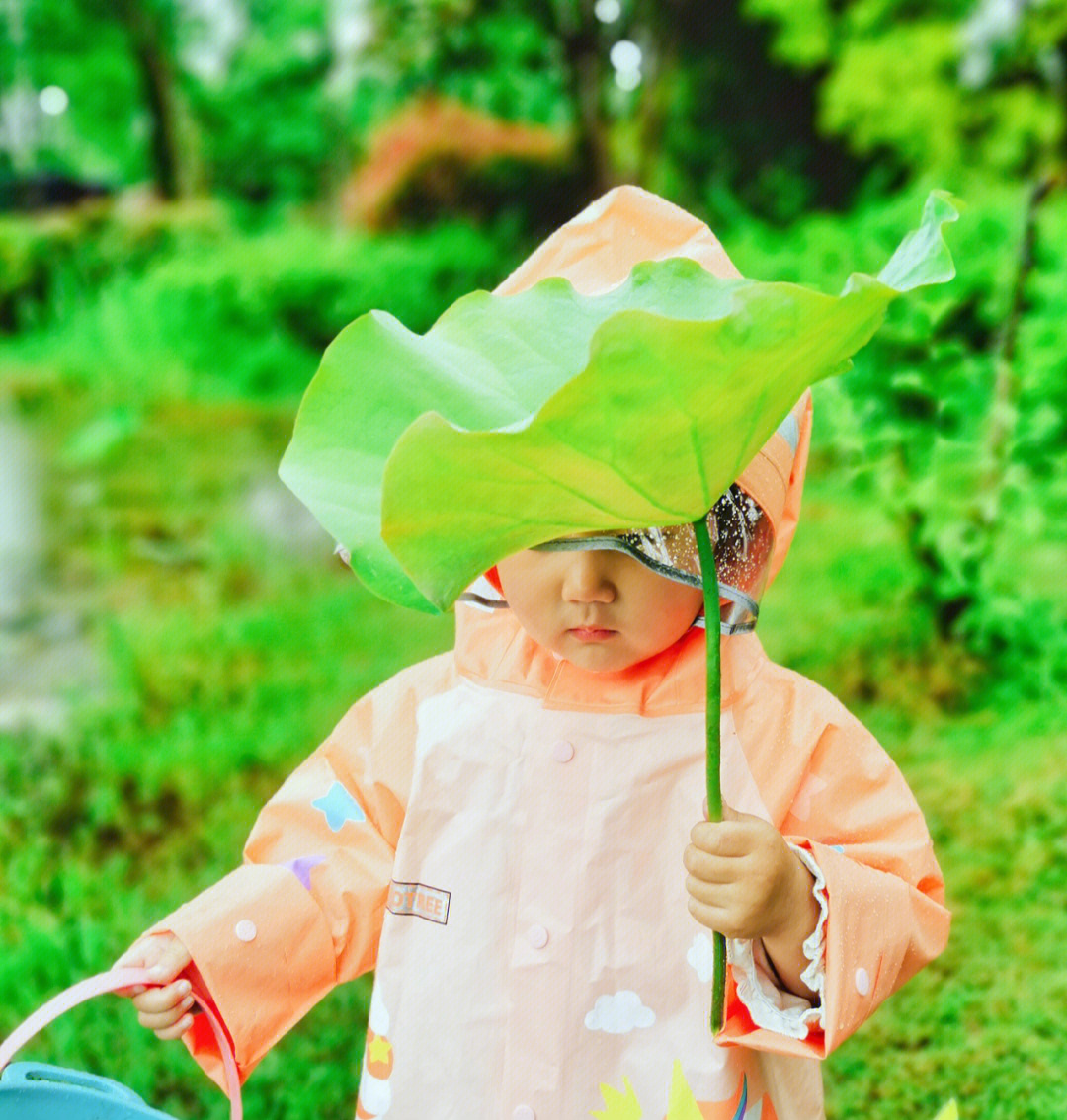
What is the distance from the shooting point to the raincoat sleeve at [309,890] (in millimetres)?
1147

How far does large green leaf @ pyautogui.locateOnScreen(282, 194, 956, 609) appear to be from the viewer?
0.68 metres

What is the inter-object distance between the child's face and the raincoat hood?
7 cm

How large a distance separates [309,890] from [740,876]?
462mm

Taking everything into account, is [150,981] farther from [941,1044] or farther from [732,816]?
[941,1044]

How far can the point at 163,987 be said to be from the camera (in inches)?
43.9

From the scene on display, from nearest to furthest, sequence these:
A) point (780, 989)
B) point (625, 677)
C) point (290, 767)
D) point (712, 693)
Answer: point (712, 693) < point (780, 989) < point (625, 677) < point (290, 767)

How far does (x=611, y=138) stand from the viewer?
5215mm

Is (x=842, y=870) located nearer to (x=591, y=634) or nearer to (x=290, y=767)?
(x=591, y=634)

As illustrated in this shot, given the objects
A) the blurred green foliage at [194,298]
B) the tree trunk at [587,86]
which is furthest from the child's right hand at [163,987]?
the tree trunk at [587,86]

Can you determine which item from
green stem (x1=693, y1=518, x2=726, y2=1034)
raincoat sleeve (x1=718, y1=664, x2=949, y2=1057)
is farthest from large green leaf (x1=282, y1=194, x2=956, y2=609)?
raincoat sleeve (x1=718, y1=664, x2=949, y2=1057)

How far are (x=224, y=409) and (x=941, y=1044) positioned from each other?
3736 millimetres


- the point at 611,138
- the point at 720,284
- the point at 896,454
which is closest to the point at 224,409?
the point at 611,138

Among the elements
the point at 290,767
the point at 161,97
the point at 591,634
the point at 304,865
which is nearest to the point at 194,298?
the point at 161,97

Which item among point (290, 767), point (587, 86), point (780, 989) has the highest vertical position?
point (587, 86)
